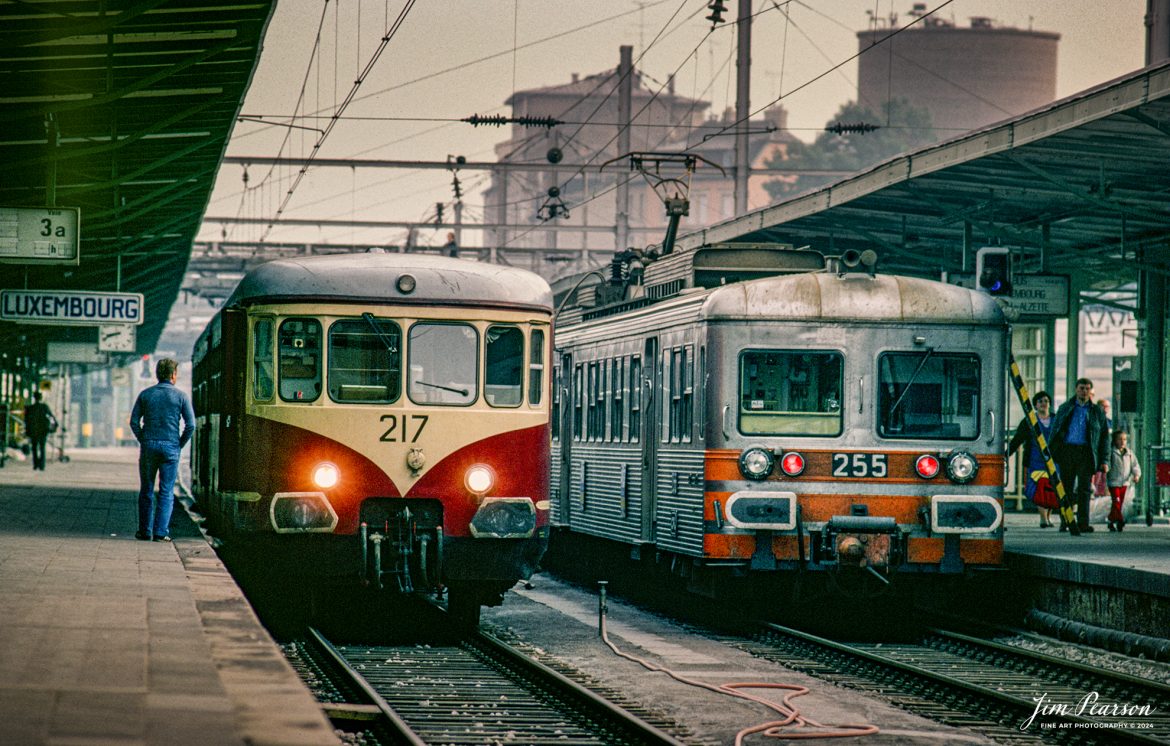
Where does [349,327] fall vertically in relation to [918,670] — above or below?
above

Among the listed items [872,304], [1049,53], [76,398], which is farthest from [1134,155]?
[1049,53]

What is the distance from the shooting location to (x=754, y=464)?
45.5ft

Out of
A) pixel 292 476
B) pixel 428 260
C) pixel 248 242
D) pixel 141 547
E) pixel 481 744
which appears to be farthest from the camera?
pixel 248 242

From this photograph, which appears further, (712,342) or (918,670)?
(712,342)

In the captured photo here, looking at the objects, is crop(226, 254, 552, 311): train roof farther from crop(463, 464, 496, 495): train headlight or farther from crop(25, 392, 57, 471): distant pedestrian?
crop(25, 392, 57, 471): distant pedestrian

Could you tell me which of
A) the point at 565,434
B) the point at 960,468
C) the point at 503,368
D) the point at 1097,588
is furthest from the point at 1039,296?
the point at 503,368

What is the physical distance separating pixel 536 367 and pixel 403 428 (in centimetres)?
116

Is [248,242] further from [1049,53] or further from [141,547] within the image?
[1049,53]

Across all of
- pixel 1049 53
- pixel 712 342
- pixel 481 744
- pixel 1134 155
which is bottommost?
pixel 481 744

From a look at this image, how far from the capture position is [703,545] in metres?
13.9

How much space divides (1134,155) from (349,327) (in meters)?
8.08

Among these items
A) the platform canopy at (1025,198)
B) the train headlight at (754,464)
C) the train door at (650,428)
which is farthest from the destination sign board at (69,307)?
the train headlight at (754,464)

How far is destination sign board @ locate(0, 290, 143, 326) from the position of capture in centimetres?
2178

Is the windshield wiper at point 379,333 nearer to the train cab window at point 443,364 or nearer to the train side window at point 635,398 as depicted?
the train cab window at point 443,364
